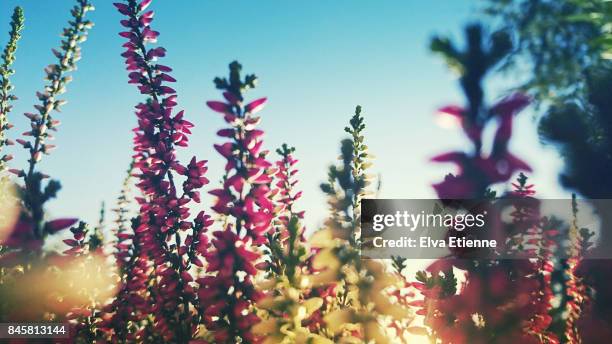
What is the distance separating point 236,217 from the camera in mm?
1927

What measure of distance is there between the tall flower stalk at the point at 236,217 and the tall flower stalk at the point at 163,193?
1.03 ft

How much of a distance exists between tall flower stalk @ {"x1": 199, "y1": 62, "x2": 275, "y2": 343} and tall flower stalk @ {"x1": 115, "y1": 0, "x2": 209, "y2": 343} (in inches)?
12.4

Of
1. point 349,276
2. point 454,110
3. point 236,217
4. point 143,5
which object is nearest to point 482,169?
point 454,110

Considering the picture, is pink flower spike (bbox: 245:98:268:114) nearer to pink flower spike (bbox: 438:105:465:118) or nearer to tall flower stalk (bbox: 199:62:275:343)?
tall flower stalk (bbox: 199:62:275:343)

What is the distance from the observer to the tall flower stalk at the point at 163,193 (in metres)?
2.28

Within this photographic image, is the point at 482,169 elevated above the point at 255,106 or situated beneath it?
situated beneath

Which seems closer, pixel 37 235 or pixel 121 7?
pixel 37 235

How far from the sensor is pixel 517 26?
173 inches

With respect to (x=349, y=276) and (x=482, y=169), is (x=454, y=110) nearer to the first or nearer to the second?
(x=482, y=169)

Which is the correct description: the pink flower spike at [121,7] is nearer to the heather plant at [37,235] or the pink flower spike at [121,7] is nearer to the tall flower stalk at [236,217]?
the heather plant at [37,235]

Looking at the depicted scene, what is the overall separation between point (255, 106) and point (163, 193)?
0.91m

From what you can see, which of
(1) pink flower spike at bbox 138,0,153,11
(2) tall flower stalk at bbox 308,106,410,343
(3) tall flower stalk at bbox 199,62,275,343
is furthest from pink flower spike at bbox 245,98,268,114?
(1) pink flower spike at bbox 138,0,153,11

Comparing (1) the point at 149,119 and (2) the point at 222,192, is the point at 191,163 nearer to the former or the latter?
(1) the point at 149,119

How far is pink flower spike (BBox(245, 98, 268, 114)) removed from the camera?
206 cm
